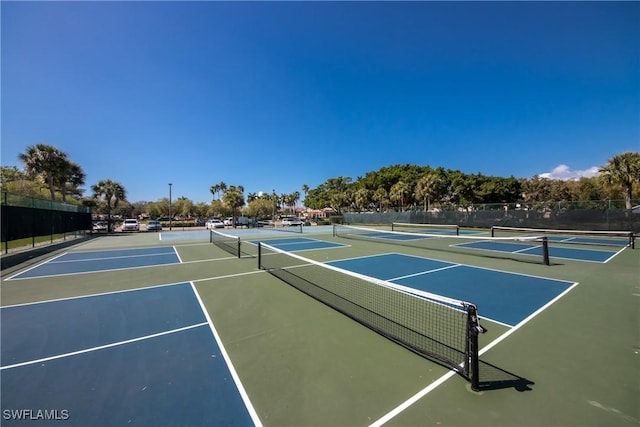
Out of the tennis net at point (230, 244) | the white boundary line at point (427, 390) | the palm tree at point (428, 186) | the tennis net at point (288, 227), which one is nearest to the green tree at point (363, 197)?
the palm tree at point (428, 186)

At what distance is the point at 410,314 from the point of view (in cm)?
600

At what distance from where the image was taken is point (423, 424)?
Answer: 9.56 feet

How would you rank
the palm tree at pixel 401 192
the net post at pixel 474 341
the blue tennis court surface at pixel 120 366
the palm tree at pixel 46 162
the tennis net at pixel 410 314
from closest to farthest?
the blue tennis court surface at pixel 120 366, the net post at pixel 474 341, the tennis net at pixel 410 314, the palm tree at pixel 46 162, the palm tree at pixel 401 192

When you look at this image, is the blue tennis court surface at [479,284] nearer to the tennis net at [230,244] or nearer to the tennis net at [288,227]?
the tennis net at [230,244]

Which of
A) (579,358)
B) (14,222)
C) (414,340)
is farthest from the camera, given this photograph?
(14,222)

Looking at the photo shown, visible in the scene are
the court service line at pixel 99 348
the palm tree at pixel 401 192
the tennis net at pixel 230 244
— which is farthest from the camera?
the palm tree at pixel 401 192

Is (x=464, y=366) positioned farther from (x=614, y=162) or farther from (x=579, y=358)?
(x=614, y=162)

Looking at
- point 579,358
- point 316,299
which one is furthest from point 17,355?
point 579,358

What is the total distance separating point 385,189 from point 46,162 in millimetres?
58765

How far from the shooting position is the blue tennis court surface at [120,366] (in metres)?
3.12

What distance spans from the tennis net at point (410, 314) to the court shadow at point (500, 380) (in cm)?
20

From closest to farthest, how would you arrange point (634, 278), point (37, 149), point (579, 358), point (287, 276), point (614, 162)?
point (579, 358) → point (634, 278) → point (287, 276) → point (614, 162) → point (37, 149)

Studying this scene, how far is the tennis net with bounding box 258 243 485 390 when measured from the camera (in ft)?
12.4

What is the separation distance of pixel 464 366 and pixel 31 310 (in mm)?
9439
